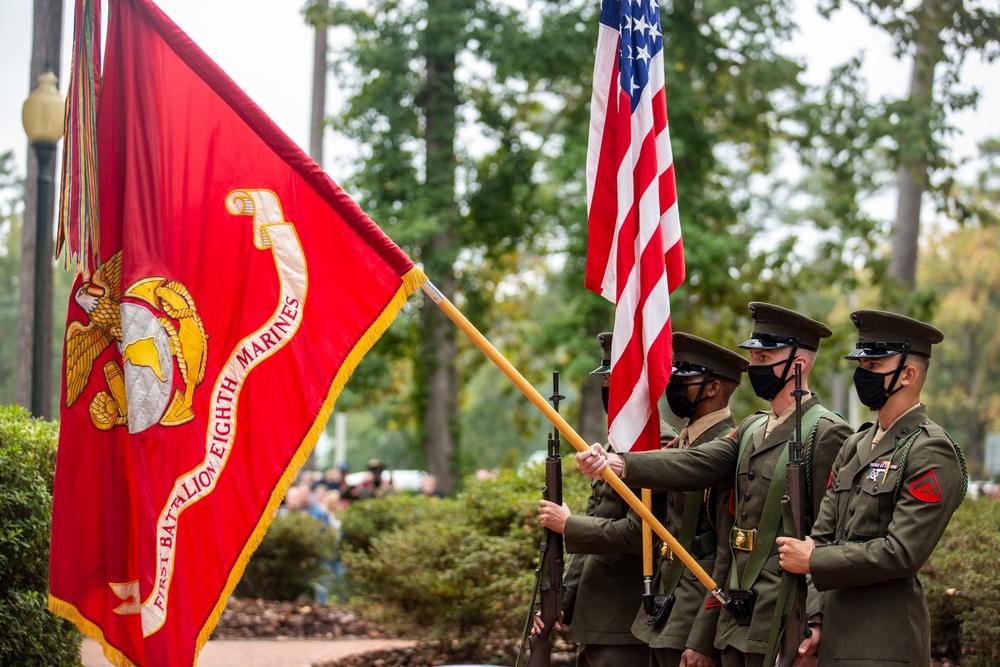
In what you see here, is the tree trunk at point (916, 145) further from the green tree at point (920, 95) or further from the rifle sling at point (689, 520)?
the rifle sling at point (689, 520)

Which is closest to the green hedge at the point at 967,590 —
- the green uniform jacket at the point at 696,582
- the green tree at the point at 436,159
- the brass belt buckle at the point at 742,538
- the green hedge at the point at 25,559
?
the green uniform jacket at the point at 696,582

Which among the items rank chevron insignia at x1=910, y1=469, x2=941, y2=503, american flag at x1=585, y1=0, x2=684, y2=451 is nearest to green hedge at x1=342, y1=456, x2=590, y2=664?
american flag at x1=585, y1=0, x2=684, y2=451

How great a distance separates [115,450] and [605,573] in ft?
8.34

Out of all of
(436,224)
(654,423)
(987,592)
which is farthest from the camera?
(436,224)

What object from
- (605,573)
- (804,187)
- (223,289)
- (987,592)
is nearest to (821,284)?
(987,592)

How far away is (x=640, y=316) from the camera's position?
5.60 m

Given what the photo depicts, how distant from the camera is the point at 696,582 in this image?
525cm

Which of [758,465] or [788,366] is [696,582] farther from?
[788,366]

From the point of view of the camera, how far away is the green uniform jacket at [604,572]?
18.2 ft

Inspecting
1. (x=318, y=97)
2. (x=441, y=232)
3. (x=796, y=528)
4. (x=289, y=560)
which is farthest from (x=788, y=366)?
(x=318, y=97)

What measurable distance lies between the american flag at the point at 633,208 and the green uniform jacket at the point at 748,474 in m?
0.31

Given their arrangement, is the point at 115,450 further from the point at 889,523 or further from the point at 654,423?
the point at 889,523

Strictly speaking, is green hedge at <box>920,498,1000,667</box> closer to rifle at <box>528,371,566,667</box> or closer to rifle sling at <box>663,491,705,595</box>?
rifle sling at <box>663,491,705,595</box>

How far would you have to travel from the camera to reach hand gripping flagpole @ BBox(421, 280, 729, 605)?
4.61 metres
